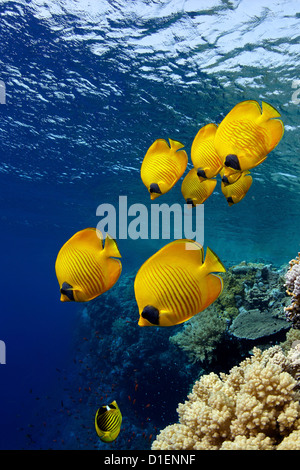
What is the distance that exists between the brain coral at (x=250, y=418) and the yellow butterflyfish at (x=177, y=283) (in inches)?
75.5

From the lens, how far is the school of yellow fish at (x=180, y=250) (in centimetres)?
161

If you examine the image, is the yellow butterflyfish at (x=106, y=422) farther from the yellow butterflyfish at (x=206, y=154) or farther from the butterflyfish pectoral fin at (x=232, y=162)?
the butterflyfish pectoral fin at (x=232, y=162)

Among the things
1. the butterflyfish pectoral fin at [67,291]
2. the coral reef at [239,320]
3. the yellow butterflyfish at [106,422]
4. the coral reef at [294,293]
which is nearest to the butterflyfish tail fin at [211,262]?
the butterflyfish pectoral fin at [67,291]

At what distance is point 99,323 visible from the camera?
17.6m

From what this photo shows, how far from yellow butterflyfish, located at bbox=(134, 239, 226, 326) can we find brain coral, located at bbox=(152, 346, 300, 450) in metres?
1.92

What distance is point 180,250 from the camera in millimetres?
1616

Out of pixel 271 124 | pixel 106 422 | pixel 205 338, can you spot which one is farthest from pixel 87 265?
pixel 205 338

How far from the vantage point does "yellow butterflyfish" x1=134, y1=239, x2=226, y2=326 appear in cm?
160

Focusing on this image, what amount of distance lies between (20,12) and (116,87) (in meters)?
4.66

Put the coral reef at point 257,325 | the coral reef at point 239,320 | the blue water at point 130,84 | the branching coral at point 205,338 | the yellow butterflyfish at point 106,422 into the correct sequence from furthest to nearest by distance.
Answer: the blue water at point 130,84 → the branching coral at point 205,338 → the coral reef at point 239,320 → the coral reef at point 257,325 → the yellow butterflyfish at point 106,422

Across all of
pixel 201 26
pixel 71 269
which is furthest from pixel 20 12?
pixel 71 269

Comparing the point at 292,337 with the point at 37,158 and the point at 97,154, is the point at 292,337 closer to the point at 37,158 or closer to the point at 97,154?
the point at 97,154

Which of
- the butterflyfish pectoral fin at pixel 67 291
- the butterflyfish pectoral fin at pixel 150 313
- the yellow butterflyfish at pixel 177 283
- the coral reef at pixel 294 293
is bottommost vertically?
the coral reef at pixel 294 293
